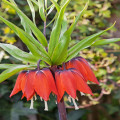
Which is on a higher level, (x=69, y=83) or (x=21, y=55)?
(x=21, y=55)

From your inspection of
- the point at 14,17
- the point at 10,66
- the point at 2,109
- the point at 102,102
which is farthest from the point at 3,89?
the point at 102,102

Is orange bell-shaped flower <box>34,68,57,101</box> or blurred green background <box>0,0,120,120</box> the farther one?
blurred green background <box>0,0,120,120</box>

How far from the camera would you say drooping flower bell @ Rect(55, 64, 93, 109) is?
0.62m

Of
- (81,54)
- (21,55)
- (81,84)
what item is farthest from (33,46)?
(81,54)

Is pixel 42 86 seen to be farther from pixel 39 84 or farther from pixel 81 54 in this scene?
pixel 81 54

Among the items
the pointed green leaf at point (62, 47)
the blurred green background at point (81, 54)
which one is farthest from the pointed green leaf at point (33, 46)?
the blurred green background at point (81, 54)

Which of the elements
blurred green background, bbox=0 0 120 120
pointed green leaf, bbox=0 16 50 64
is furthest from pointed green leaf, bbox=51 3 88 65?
blurred green background, bbox=0 0 120 120

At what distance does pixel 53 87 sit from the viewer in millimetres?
623

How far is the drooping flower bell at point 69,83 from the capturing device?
0.62m

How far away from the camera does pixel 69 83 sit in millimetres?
630

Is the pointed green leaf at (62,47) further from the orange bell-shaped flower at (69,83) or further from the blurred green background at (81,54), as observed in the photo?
the blurred green background at (81,54)

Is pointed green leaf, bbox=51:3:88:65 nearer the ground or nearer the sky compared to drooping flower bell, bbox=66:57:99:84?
nearer the sky

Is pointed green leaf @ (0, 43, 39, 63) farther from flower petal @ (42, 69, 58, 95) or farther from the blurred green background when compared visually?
the blurred green background

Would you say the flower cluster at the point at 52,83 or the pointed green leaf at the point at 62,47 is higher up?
the pointed green leaf at the point at 62,47
